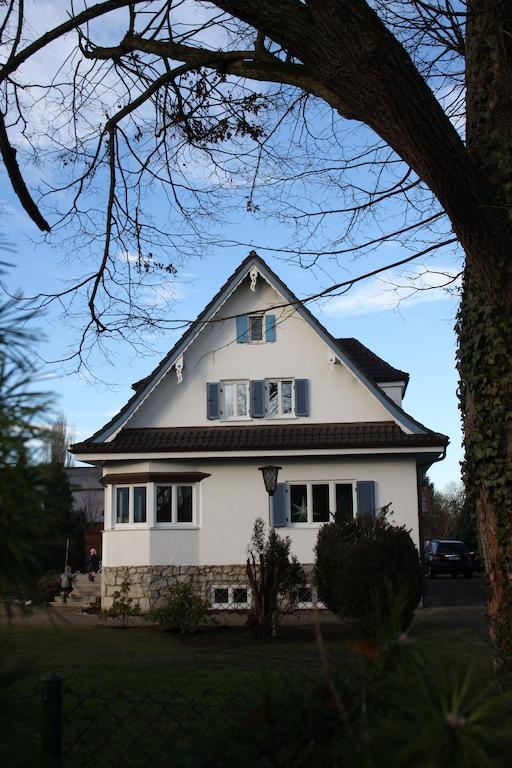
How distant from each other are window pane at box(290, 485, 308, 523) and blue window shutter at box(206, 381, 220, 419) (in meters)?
2.80

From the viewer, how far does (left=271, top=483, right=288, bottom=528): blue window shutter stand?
20.8 metres

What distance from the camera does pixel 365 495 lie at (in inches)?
812

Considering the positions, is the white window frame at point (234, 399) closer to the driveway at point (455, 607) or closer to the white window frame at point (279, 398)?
the white window frame at point (279, 398)

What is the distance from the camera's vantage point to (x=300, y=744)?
188 cm

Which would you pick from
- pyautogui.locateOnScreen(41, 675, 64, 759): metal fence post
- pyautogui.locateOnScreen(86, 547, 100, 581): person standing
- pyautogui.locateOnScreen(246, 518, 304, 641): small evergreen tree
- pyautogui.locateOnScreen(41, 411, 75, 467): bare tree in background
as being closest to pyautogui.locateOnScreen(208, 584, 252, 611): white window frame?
pyautogui.locateOnScreen(246, 518, 304, 641): small evergreen tree

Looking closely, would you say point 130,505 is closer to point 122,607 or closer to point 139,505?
point 139,505

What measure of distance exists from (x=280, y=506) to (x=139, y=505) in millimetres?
3586

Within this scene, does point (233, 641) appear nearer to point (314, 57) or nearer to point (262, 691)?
point (314, 57)

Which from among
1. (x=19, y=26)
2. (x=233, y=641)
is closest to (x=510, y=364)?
(x=19, y=26)

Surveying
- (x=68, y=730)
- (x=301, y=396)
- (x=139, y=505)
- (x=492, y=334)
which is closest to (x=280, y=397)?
(x=301, y=396)

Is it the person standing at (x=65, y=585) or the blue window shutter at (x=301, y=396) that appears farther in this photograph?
the person standing at (x=65, y=585)

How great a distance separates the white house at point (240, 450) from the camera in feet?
67.4

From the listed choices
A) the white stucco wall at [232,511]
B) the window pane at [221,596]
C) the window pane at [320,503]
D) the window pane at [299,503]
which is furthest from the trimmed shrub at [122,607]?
the window pane at [320,503]

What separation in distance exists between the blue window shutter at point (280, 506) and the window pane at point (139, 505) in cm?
328
